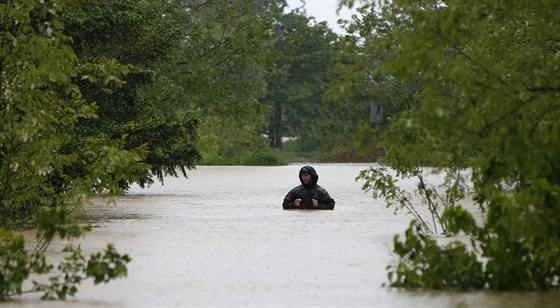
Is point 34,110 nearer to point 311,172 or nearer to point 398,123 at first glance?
point 398,123

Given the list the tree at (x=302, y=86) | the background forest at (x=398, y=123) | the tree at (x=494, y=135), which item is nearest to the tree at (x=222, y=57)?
the background forest at (x=398, y=123)

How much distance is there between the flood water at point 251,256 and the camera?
34.6 feet

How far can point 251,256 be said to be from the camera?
48.6 ft

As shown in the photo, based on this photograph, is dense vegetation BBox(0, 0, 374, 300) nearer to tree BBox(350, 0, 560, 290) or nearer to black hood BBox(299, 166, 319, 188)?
black hood BBox(299, 166, 319, 188)

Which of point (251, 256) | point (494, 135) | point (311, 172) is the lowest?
point (251, 256)

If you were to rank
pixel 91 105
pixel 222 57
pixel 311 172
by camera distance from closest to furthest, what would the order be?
pixel 91 105 < pixel 311 172 < pixel 222 57

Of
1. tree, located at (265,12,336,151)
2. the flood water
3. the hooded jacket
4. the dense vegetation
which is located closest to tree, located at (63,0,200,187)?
the dense vegetation

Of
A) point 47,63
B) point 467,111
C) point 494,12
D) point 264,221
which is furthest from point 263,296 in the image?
point 264,221

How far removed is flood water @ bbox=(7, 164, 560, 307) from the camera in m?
10.6

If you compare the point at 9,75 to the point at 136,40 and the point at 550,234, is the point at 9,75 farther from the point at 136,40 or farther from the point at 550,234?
the point at 136,40

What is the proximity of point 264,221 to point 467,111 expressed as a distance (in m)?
11.5

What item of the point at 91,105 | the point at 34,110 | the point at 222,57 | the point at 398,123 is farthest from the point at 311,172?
the point at 398,123

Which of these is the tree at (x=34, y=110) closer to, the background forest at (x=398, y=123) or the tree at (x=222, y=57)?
the background forest at (x=398, y=123)

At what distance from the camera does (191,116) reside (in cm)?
2241
